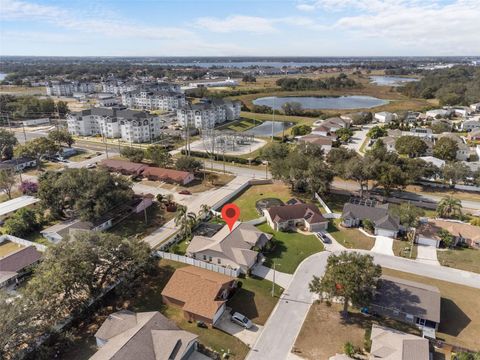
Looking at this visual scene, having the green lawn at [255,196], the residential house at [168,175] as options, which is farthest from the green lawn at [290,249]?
the residential house at [168,175]

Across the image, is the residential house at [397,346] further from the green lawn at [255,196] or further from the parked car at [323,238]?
the green lawn at [255,196]

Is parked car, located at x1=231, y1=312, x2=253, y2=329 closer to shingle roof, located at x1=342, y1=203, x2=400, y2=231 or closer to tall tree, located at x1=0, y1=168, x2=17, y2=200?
shingle roof, located at x1=342, y1=203, x2=400, y2=231

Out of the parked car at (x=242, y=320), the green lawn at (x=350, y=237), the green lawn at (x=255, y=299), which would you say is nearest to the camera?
the parked car at (x=242, y=320)

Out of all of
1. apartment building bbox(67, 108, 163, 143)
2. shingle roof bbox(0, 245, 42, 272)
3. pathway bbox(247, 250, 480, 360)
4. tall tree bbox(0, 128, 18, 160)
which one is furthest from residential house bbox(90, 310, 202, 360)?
apartment building bbox(67, 108, 163, 143)

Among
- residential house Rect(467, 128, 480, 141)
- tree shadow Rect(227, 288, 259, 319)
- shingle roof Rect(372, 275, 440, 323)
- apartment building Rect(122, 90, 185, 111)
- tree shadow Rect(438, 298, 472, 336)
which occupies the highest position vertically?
apartment building Rect(122, 90, 185, 111)

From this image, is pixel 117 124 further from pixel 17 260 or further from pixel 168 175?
pixel 17 260

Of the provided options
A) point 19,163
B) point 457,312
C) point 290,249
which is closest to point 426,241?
point 457,312
